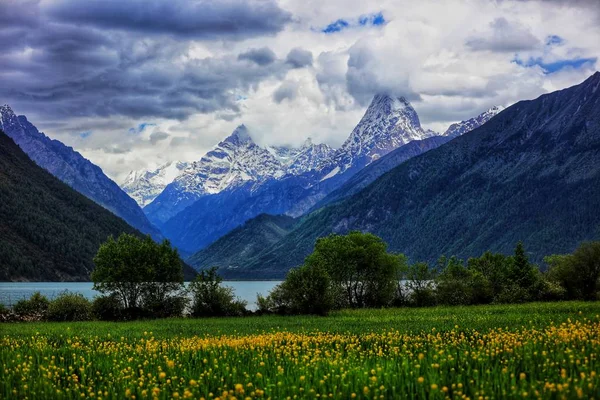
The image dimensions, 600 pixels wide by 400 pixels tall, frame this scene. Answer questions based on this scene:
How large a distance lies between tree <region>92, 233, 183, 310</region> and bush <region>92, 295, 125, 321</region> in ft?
10.7

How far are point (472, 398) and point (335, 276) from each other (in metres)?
76.9

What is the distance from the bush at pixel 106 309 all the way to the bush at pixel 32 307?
5719mm

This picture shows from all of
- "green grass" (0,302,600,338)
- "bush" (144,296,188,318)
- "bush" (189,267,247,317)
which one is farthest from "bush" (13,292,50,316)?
"bush" (189,267,247,317)

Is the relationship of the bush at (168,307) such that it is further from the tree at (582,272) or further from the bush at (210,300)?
the tree at (582,272)

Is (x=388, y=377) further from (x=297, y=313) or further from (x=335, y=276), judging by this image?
(x=335, y=276)

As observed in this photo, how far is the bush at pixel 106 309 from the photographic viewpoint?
6994 centimetres

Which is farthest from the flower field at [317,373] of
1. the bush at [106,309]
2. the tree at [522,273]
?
the tree at [522,273]

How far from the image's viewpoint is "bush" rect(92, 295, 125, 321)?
69.9 metres

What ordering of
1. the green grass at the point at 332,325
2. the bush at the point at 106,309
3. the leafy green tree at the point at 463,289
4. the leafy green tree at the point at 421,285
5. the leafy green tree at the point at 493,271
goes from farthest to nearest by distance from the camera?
the leafy green tree at the point at 493,271, the leafy green tree at the point at 421,285, the leafy green tree at the point at 463,289, the bush at the point at 106,309, the green grass at the point at 332,325

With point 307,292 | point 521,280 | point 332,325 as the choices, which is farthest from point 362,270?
point 332,325

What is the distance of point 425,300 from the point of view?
3349 inches

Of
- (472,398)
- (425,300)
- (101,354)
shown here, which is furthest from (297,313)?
(472,398)

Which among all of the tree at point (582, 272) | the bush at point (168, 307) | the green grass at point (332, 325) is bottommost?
the green grass at point (332, 325)

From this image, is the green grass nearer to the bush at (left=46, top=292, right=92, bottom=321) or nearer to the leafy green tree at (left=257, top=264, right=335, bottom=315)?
the leafy green tree at (left=257, top=264, right=335, bottom=315)
